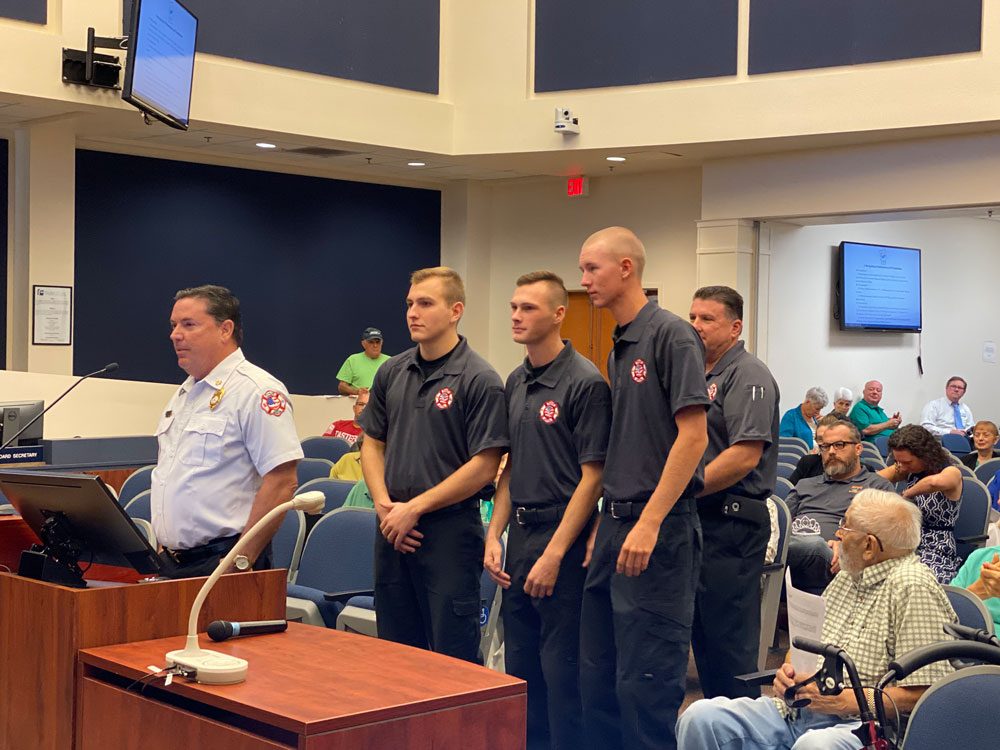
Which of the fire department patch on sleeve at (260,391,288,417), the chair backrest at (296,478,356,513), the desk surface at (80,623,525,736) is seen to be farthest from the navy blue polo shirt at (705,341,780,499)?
the chair backrest at (296,478,356,513)

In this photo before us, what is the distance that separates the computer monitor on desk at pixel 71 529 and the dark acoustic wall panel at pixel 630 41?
8581 mm

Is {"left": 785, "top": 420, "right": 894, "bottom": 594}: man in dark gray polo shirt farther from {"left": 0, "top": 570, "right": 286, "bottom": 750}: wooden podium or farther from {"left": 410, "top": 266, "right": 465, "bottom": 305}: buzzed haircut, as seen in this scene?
{"left": 0, "top": 570, "right": 286, "bottom": 750}: wooden podium

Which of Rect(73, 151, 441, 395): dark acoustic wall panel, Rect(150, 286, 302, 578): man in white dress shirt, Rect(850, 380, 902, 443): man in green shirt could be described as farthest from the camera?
Rect(850, 380, 902, 443): man in green shirt

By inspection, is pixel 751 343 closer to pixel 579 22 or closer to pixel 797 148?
pixel 797 148

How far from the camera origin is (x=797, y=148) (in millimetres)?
11148

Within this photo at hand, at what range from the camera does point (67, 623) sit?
297cm

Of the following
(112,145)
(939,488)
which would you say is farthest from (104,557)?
(112,145)

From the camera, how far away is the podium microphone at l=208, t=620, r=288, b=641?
9.75ft

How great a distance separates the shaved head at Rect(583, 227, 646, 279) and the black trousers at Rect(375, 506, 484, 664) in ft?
3.18

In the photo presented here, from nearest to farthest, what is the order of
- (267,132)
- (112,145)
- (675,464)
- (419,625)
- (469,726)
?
(469,726)
(675,464)
(419,625)
(267,132)
(112,145)

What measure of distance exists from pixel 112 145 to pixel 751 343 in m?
6.15

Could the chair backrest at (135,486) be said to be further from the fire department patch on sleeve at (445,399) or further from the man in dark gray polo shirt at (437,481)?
the fire department patch on sleeve at (445,399)

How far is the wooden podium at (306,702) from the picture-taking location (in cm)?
246

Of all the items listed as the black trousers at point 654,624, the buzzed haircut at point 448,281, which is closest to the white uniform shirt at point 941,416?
the buzzed haircut at point 448,281
